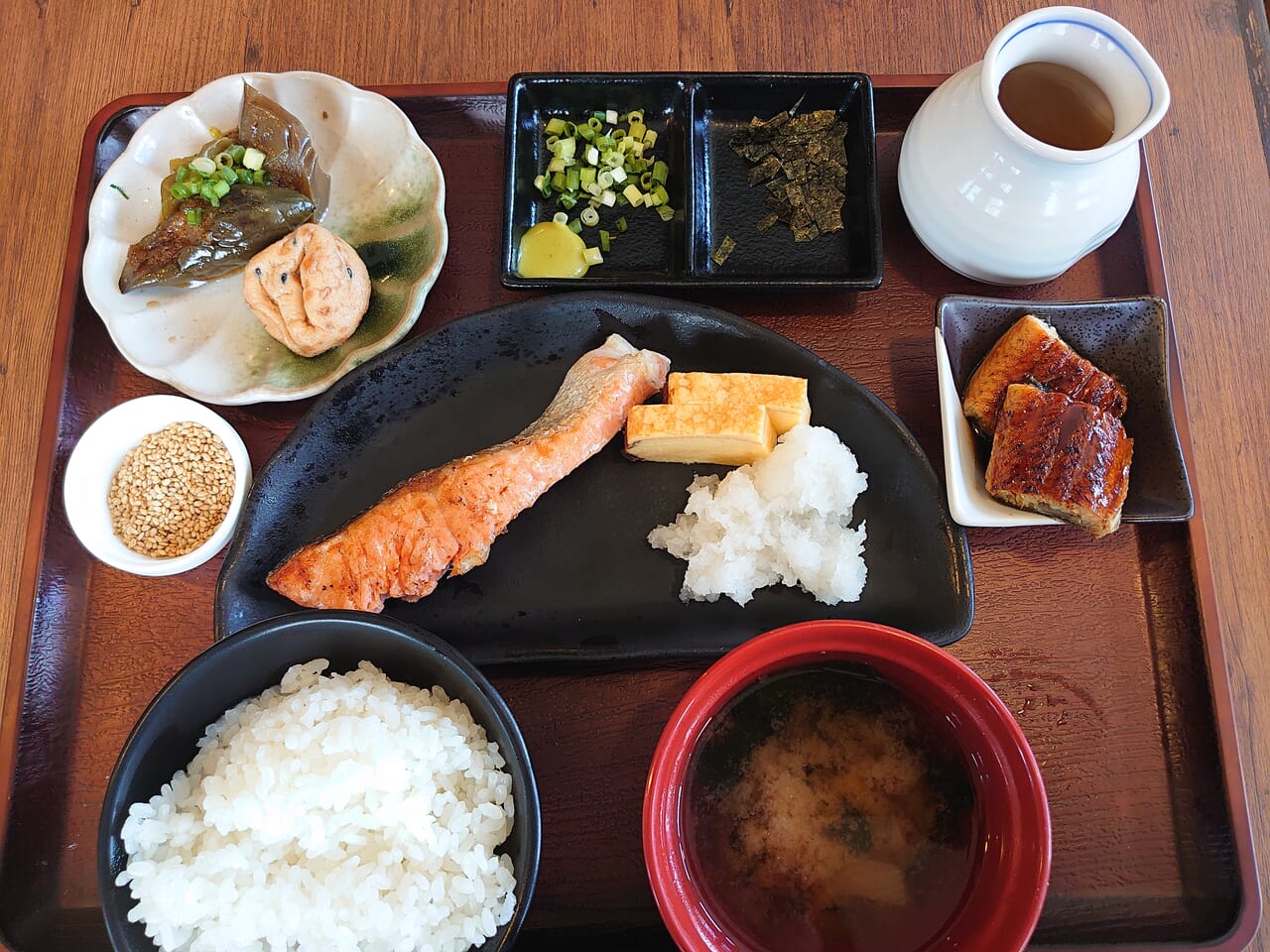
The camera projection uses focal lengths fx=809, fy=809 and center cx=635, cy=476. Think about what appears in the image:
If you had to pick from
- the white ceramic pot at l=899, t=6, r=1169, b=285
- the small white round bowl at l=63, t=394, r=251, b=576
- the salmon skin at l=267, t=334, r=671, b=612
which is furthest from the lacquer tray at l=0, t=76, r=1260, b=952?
the salmon skin at l=267, t=334, r=671, b=612

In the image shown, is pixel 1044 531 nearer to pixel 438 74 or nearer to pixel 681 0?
pixel 681 0

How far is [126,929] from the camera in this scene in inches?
54.4

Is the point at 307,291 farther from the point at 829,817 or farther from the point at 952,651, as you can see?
the point at 952,651

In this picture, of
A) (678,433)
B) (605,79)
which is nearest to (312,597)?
(678,433)

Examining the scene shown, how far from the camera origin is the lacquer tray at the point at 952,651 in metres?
1.82

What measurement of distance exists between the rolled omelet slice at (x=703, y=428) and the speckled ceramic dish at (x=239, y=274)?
0.66m

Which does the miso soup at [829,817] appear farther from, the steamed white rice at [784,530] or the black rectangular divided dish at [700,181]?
the black rectangular divided dish at [700,181]

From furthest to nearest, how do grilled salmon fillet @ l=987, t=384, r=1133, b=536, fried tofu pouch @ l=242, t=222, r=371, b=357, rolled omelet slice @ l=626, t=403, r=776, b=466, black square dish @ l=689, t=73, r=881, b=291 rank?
black square dish @ l=689, t=73, r=881, b=291
fried tofu pouch @ l=242, t=222, r=371, b=357
rolled omelet slice @ l=626, t=403, r=776, b=466
grilled salmon fillet @ l=987, t=384, r=1133, b=536

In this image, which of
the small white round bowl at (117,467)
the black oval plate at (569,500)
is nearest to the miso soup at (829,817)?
the black oval plate at (569,500)

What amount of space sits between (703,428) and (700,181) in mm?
767

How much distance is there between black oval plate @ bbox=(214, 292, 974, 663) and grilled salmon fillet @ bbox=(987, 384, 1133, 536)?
0.17 m

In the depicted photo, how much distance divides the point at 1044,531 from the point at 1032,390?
400 millimetres

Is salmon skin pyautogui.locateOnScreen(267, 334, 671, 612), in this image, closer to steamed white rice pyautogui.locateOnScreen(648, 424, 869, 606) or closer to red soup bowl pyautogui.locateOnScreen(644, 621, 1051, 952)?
steamed white rice pyautogui.locateOnScreen(648, 424, 869, 606)

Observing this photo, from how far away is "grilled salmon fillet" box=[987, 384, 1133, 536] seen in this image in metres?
1.79
